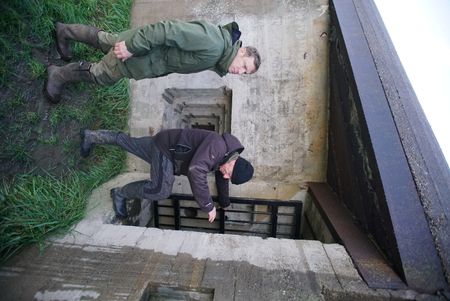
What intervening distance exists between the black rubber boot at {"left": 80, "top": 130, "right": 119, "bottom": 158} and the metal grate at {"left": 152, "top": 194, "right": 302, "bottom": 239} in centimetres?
125

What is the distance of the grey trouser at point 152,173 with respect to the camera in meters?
2.77

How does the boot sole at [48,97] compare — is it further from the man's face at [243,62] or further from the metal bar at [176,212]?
the man's face at [243,62]

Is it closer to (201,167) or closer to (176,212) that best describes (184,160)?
(201,167)

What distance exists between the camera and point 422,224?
199cm

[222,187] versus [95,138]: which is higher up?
[95,138]

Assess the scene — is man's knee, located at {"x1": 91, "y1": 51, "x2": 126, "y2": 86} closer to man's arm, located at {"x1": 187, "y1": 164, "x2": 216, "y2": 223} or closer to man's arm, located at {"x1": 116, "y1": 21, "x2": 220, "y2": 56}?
man's arm, located at {"x1": 116, "y1": 21, "x2": 220, "y2": 56}

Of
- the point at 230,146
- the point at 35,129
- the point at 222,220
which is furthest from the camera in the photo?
the point at 222,220

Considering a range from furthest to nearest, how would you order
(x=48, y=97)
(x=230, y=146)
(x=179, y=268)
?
(x=48, y=97) → (x=230, y=146) → (x=179, y=268)

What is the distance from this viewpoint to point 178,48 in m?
2.36

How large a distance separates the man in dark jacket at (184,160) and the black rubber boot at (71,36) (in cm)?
102

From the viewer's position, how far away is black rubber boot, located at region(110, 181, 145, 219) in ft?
9.69

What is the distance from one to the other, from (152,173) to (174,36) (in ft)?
4.65

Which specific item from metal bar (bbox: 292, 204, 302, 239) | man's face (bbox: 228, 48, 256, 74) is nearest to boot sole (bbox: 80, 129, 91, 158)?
man's face (bbox: 228, 48, 256, 74)

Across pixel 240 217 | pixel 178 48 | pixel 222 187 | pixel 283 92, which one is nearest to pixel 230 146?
pixel 222 187
